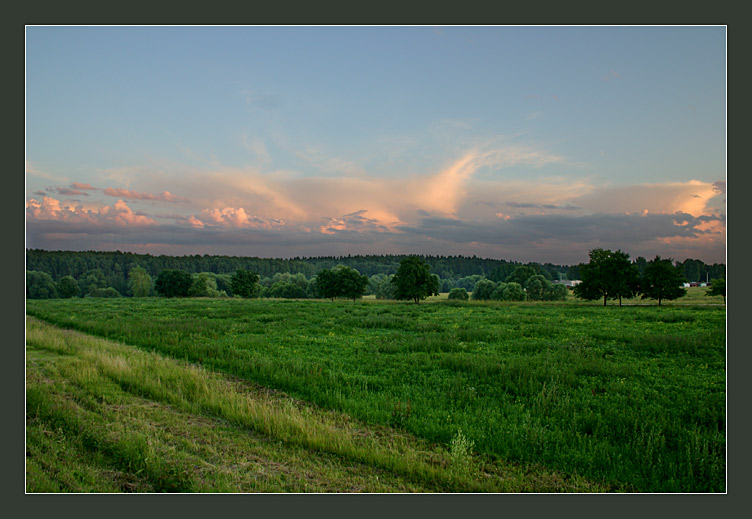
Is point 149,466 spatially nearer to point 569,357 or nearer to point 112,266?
point 569,357

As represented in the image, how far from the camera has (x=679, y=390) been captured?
824cm

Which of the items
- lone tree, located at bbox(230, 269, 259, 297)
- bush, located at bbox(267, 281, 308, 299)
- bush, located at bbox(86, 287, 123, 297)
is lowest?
bush, located at bbox(267, 281, 308, 299)

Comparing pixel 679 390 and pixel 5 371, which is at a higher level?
pixel 5 371

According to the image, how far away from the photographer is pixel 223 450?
222 inches

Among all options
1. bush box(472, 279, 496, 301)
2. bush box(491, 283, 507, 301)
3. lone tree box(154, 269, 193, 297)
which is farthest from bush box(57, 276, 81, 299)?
bush box(491, 283, 507, 301)

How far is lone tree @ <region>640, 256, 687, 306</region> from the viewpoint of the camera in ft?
75.7

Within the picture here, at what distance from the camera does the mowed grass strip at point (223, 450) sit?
16.4ft

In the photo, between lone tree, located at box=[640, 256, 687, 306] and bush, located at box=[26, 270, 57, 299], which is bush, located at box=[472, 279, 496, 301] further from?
bush, located at box=[26, 270, 57, 299]

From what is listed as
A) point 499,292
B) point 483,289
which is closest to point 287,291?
point 483,289

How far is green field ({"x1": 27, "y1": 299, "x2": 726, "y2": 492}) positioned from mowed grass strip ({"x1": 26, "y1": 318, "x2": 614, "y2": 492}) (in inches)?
6.3

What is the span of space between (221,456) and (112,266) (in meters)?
19.0

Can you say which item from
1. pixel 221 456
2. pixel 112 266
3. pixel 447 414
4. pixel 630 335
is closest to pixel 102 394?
pixel 221 456

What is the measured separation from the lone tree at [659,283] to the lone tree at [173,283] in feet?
140

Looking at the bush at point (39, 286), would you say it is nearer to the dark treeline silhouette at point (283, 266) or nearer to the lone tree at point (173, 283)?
the dark treeline silhouette at point (283, 266)
